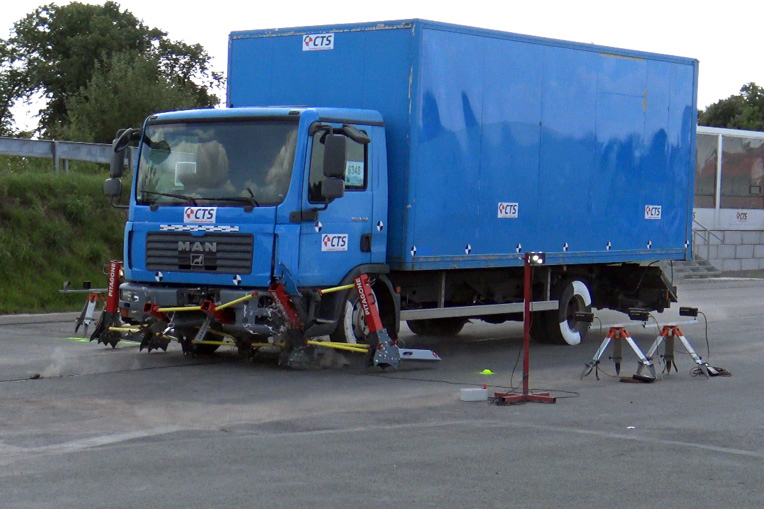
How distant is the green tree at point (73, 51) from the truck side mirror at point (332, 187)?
5139 cm

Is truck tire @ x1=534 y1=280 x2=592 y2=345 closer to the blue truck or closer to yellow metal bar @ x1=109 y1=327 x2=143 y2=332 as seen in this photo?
the blue truck

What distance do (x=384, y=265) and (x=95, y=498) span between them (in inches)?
271

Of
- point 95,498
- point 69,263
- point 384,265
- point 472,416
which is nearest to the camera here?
point 95,498

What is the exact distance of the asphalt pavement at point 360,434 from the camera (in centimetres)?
703

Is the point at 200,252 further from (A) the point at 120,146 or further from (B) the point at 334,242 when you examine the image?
(A) the point at 120,146

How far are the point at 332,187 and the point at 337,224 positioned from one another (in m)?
0.66

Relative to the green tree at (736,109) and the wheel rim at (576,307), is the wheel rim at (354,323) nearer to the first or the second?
the wheel rim at (576,307)

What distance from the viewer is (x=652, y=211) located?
55.7ft

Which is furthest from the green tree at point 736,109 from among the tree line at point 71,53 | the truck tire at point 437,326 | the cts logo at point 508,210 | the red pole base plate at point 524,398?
the red pole base plate at point 524,398

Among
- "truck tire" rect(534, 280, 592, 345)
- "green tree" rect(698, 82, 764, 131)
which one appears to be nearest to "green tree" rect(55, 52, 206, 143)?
"truck tire" rect(534, 280, 592, 345)

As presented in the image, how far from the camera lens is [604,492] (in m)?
7.15

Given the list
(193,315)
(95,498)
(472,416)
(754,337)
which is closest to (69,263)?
(193,315)

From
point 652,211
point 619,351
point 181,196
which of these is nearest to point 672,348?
point 619,351

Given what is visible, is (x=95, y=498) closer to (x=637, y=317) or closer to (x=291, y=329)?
(x=291, y=329)
